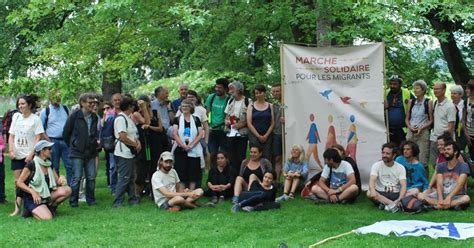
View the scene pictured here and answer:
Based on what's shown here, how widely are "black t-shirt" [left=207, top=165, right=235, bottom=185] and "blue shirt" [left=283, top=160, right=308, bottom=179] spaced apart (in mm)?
789

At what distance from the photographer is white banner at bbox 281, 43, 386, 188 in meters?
9.68

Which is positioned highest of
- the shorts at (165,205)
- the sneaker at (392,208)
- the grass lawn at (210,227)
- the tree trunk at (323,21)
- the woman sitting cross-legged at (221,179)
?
the tree trunk at (323,21)

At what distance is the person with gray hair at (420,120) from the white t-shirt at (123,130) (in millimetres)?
3901

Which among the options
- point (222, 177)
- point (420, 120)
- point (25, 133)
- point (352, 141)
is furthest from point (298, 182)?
point (25, 133)

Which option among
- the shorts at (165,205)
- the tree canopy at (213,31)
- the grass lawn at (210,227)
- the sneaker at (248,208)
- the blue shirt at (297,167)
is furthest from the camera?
the blue shirt at (297,167)

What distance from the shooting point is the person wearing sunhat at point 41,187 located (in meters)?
8.46

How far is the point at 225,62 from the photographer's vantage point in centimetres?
1443

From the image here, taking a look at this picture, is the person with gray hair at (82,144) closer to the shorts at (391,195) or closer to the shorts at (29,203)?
the shorts at (29,203)

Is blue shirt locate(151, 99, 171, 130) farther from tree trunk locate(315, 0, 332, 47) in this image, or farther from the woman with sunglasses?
tree trunk locate(315, 0, 332, 47)

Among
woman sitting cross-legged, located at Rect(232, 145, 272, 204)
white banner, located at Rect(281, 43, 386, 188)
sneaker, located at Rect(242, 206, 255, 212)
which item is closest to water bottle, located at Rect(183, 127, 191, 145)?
woman sitting cross-legged, located at Rect(232, 145, 272, 204)

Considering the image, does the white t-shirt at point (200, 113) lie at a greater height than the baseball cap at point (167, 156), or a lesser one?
greater

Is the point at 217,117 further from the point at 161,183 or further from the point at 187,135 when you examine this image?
the point at 161,183

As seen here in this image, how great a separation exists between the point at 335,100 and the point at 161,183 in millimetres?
2794

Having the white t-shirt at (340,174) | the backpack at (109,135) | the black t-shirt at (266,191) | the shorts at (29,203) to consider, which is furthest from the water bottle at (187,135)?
the shorts at (29,203)
